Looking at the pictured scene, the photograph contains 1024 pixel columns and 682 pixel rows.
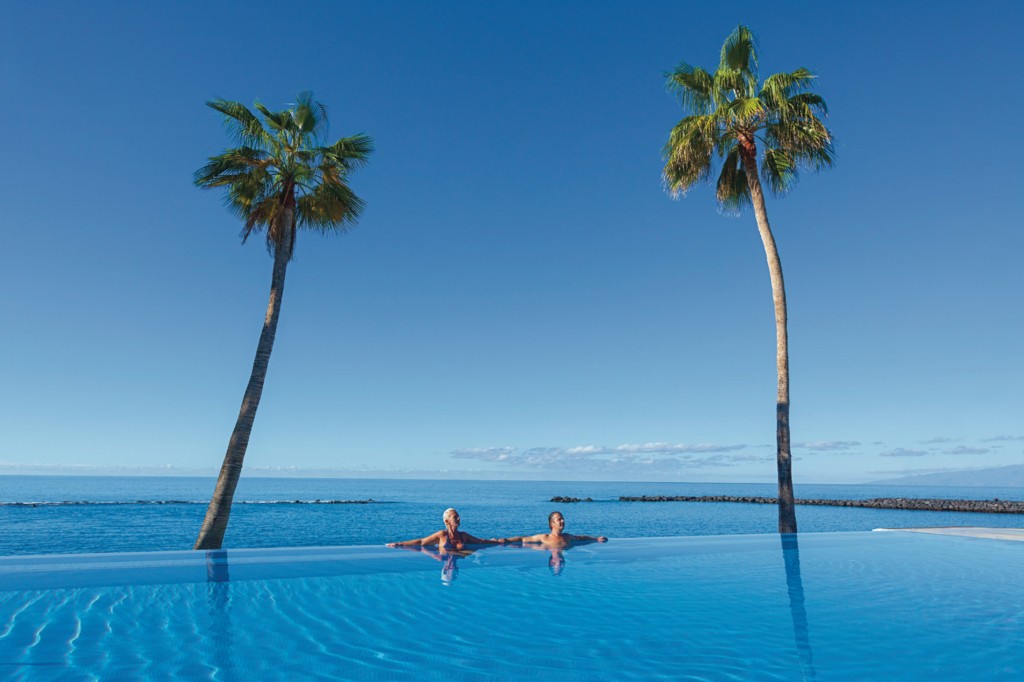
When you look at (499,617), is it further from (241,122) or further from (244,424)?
(241,122)

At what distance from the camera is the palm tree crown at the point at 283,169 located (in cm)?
1230

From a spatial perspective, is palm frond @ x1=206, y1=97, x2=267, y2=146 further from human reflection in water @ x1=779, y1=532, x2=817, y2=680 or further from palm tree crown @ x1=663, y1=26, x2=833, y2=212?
human reflection in water @ x1=779, y1=532, x2=817, y2=680

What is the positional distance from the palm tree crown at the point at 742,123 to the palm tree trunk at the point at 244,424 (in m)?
8.97

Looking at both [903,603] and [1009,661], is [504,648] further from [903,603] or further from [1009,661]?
[903,603]

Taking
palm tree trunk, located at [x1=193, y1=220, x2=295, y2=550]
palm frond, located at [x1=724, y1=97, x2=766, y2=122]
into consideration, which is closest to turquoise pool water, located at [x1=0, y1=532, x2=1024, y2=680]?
palm tree trunk, located at [x1=193, y1=220, x2=295, y2=550]

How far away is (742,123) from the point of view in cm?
1304

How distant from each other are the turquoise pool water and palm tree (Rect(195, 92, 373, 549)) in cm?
518

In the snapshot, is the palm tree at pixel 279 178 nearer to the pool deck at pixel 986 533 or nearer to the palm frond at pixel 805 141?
the palm frond at pixel 805 141

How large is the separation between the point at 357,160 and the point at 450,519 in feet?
26.8

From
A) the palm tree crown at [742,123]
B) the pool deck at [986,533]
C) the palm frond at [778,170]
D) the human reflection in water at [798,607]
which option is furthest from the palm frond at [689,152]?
the pool deck at [986,533]

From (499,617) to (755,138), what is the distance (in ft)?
39.4

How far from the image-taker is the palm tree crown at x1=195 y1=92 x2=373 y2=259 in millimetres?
12305

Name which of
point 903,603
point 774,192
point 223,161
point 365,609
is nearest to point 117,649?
point 365,609

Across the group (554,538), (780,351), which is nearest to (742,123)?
(780,351)
